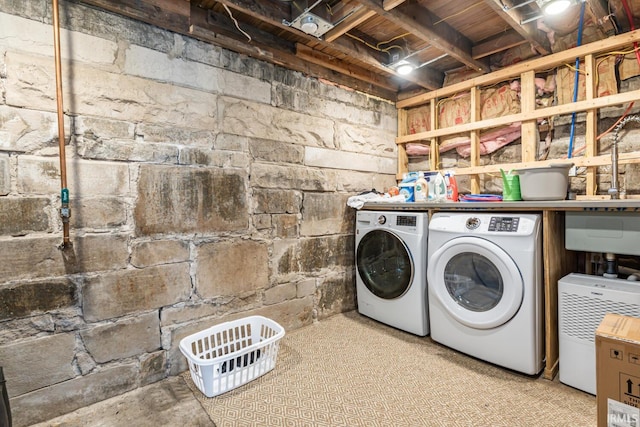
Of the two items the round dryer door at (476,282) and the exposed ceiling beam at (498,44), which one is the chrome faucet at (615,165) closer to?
the round dryer door at (476,282)

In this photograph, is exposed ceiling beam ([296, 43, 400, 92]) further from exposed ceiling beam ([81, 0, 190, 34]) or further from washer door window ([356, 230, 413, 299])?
washer door window ([356, 230, 413, 299])

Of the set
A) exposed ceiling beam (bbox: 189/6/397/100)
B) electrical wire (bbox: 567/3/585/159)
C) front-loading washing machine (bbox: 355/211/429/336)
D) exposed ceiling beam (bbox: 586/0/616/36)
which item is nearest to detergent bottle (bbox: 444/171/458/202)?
front-loading washing machine (bbox: 355/211/429/336)

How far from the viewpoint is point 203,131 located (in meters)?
2.00

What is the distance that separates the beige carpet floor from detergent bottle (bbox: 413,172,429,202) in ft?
3.58

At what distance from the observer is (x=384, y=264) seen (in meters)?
2.50

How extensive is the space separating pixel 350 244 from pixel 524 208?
1.41 m

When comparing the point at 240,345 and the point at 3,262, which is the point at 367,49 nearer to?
the point at 240,345

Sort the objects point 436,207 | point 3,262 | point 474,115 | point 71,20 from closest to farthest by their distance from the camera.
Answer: point 3,262 → point 71,20 → point 436,207 → point 474,115

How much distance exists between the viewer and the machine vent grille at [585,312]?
1.47 meters

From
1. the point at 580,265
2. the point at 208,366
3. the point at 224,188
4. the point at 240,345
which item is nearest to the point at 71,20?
the point at 224,188

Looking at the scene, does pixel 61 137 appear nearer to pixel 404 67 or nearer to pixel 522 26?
pixel 404 67

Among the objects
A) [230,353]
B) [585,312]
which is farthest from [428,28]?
[230,353]

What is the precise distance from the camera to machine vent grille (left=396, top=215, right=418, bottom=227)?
88.5 inches

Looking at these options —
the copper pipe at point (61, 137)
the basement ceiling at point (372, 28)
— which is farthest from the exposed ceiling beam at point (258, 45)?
the copper pipe at point (61, 137)
